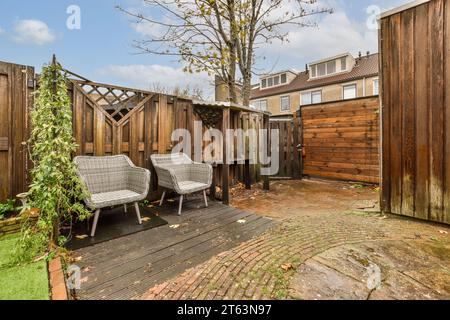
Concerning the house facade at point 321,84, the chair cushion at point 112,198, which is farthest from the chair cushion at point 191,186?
the house facade at point 321,84

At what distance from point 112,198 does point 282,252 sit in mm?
2221

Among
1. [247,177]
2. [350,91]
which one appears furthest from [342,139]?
[350,91]

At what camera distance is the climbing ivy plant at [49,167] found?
6.61 ft

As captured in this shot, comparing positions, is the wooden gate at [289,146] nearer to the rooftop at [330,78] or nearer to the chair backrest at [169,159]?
the chair backrest at [169,159]

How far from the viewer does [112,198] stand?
9.20 ft

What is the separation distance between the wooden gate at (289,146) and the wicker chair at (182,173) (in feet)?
12.8

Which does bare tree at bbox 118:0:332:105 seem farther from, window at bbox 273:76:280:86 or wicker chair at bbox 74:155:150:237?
window at bbox 273:76:280:86

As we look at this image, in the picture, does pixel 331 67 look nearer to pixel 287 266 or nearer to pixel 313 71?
pixel 313 71

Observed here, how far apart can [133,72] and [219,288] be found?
10221 millimetres

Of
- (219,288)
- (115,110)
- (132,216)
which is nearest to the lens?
(219,288)
